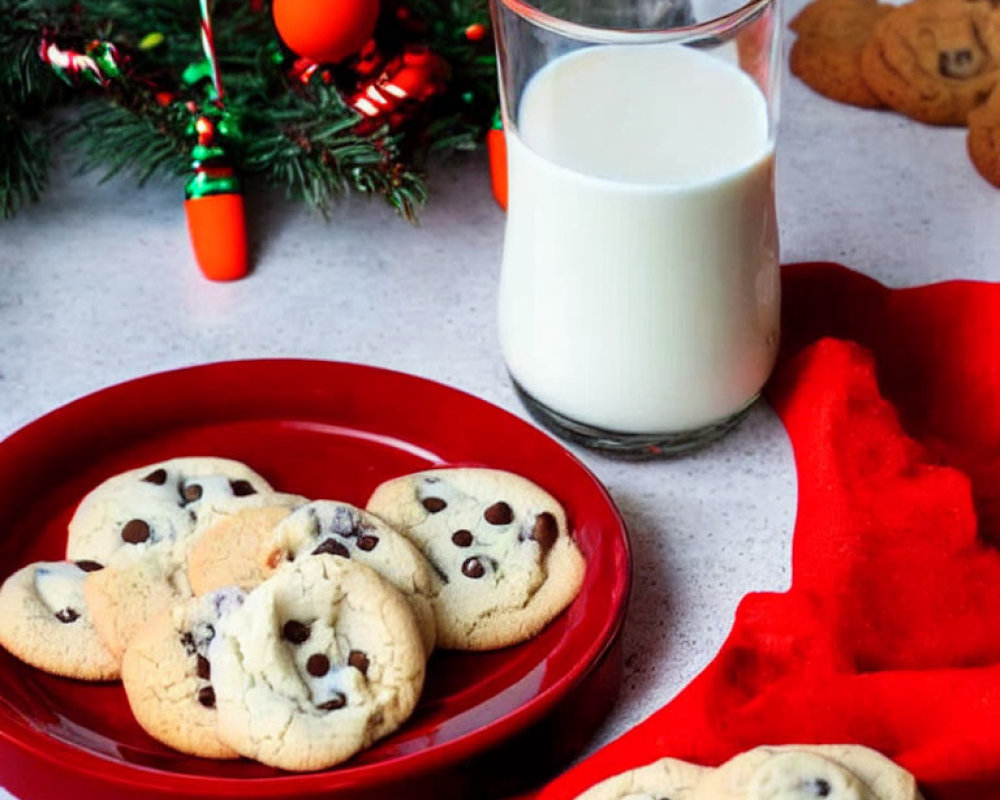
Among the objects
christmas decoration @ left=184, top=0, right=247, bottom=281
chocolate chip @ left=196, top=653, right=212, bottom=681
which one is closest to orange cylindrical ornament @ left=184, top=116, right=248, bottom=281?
christmas decoration @ left=184, top=0, right=247, bottom=281

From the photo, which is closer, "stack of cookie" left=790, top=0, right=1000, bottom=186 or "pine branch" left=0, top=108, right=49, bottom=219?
"pine branch" left=0, top=108, right=49, bottom=219

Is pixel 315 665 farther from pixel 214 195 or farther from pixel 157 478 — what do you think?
pixel 214 195

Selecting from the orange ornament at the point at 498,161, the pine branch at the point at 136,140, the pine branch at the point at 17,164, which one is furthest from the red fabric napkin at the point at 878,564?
the pine branch at the point at 17,164

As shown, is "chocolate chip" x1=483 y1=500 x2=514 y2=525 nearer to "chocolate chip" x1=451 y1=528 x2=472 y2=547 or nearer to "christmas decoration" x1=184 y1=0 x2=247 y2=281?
"chocolate chip" x1=451 y1=528 x2=472 y2=547

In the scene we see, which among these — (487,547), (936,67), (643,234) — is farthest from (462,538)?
(936,67)

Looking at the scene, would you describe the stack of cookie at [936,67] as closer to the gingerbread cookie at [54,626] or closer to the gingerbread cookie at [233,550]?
the gingerbread cookie at [233,550]

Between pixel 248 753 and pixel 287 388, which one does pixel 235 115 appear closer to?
pixel 287 388

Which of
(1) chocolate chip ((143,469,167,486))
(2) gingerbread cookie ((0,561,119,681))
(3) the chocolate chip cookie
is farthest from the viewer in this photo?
(1) chocolate chip ((143,469,167,486))
